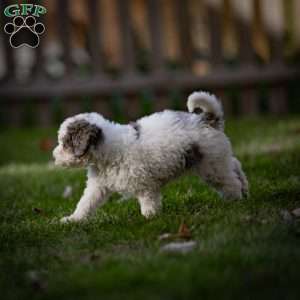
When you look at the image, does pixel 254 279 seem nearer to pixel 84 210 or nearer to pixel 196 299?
pixel 196 299

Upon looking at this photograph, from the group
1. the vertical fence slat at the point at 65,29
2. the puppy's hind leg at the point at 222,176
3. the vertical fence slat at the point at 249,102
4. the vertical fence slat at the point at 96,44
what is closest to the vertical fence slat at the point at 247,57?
the vertical fence slat at the point at 249,102

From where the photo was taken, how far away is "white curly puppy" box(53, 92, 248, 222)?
17.2ft

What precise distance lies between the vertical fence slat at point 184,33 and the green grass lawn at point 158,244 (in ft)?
17.4

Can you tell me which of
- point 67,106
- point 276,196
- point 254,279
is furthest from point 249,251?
point 67,106

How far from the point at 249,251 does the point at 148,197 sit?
1564 mm

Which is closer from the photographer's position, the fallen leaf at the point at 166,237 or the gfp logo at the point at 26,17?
the fallen leaf at the point at 166,237

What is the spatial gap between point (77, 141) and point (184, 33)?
25.5 ft

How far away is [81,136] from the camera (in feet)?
17.2

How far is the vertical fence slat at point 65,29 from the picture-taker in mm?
12180

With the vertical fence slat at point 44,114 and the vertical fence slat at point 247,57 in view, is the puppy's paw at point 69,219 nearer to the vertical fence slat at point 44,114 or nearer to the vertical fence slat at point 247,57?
the vertical fence slat at point 44,114

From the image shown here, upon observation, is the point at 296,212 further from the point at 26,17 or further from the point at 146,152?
the point at 26,17

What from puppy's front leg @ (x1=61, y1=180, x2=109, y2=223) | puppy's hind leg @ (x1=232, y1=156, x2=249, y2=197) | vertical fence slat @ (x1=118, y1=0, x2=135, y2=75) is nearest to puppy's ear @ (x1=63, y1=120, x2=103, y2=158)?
puppy's front leg @ (x1=61, y1=180, x2=109, y2=223)

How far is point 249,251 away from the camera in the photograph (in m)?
3.80

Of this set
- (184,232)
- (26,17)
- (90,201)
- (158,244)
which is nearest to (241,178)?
(90,201)
